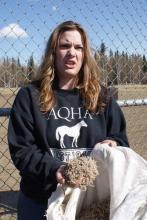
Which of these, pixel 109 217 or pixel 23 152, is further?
pixel 23 152

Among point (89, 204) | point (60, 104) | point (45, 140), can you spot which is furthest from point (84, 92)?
point (89, 204)

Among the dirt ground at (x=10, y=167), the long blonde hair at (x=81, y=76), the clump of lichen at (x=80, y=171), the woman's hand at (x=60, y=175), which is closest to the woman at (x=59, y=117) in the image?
the long blonde hair at (x=81, y=76)

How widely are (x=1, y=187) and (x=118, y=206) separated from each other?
3638 mm

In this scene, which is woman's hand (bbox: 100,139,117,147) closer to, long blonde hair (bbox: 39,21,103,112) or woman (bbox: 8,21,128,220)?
woman (bbox: 8,21,128,220)

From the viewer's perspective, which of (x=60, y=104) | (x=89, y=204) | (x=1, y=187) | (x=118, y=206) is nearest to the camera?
(x=118, y=206)

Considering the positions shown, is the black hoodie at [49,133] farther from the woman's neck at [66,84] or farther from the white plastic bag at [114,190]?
the white plastic bag at [114,190]

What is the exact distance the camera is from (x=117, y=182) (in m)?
2.23

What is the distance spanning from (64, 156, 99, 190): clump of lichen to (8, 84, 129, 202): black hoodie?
273 mm

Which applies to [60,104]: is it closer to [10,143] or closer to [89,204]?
[10,143]

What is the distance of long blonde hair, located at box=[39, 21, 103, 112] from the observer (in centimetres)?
262

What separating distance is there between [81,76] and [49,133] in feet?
1.32

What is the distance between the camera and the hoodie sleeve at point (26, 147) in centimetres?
243

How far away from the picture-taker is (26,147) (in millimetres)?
2504

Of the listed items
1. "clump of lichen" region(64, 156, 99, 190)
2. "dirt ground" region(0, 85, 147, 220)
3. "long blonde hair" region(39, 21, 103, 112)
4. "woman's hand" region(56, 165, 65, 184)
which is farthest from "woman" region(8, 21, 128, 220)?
"dirt ground" region(0, 85, 147, 220)
